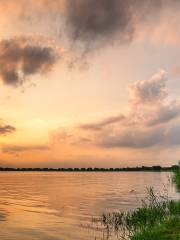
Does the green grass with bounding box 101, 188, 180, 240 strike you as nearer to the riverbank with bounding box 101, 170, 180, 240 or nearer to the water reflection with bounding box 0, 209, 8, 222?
the riverbank with bounding box 101, 170, 180, 240

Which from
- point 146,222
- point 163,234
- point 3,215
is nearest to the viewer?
point 163,234

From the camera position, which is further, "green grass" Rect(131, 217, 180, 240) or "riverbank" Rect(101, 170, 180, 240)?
"riverbank" Rect(101, 170, 180, 240)

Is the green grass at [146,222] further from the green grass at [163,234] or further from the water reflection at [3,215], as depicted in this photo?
the water reflection at [3,215]

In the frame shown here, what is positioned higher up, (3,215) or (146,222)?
(146,222)

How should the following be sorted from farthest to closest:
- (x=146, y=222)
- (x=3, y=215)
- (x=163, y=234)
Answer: (x=3, y=215)
(x=146, y=222)
(x=163, y=234)

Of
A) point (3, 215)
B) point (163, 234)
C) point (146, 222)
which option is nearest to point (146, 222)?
point (146, 222)

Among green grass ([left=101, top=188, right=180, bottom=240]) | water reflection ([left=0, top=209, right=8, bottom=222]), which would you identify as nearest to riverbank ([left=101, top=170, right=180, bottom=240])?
green grass ([left=101, top=188, right=180, bottom=240])

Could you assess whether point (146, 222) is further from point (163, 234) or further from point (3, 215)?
point (3, 215)

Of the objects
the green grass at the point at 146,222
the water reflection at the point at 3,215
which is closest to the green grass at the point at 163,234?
the green grass at the point at 146,222

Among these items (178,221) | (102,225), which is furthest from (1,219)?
(178,221)

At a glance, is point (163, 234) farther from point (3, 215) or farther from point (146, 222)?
point (3, 215)

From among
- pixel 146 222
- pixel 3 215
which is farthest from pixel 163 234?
pixel 3 215

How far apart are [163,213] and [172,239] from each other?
11507 millimetres

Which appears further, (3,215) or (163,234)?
(3,215)
